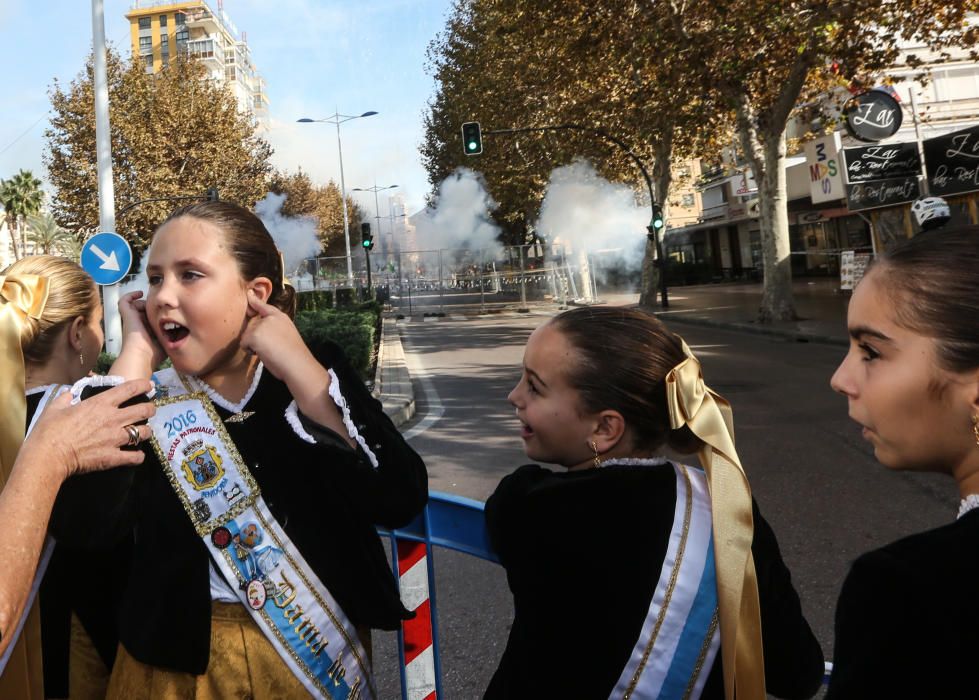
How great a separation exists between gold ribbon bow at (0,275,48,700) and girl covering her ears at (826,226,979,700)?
136cm

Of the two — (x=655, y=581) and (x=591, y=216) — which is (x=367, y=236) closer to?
(x=591, y=216)

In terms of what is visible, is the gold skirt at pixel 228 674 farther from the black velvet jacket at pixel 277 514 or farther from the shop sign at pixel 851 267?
the shop sign at pixel 851 267

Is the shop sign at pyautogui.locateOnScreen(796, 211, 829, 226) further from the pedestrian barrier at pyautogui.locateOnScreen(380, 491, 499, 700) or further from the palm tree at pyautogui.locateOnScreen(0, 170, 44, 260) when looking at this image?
the palm tree at pyautogui.locateOnScreen(0, 170, 44, 260)

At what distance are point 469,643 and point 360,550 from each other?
6.79ft

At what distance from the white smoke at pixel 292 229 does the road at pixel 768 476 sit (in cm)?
5260

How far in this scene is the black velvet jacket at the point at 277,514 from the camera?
1.45 m

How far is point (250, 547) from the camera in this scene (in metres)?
1.53

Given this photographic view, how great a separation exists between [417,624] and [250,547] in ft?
1.80

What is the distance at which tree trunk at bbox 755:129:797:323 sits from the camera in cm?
1825

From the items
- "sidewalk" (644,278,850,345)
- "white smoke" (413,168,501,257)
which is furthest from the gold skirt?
"white smoke" (413,168,501,257)

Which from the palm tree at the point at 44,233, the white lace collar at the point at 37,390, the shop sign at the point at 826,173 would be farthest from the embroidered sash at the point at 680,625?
the palm tree at the point at 44,233

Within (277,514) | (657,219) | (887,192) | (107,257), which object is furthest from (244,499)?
(657,219)

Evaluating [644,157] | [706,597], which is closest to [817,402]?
[706,597]

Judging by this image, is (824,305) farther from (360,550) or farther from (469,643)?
(360,550)
